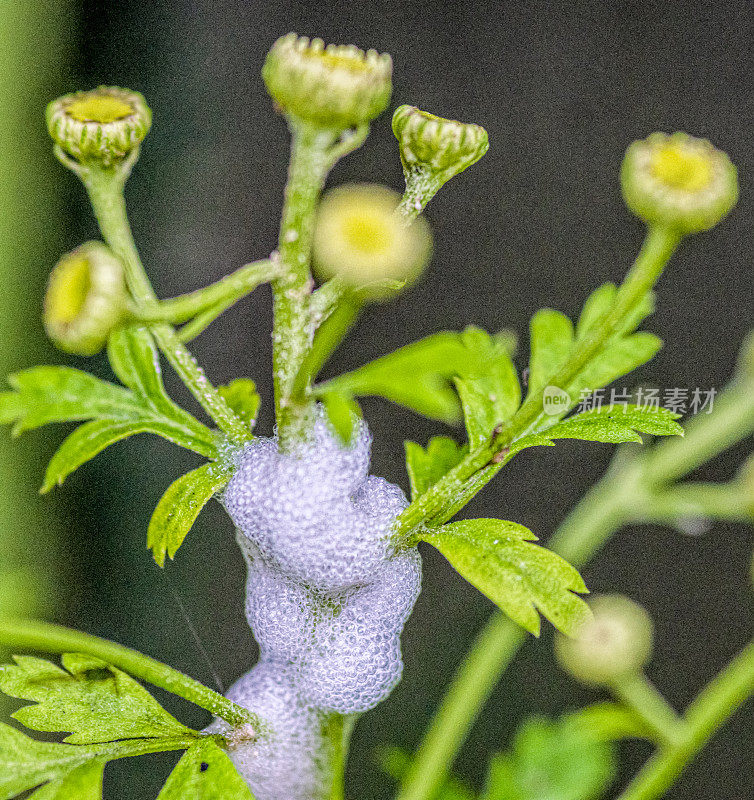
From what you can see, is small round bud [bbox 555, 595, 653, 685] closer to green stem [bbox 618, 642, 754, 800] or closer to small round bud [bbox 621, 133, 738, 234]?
green stem [bbox 618, 642, 754, 800]

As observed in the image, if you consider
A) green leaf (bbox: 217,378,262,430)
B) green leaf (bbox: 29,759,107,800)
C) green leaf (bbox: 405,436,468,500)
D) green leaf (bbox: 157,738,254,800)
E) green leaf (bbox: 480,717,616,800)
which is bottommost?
green leaf (bbox: 480,717,616,800)

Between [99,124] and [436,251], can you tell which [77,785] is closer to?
[99,124]

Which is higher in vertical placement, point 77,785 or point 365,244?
point 365,244

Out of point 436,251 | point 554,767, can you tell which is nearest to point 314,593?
point 554,767

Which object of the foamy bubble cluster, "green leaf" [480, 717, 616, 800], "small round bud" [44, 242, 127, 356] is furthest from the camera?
"green leaf" [480, 717, 616, 800]

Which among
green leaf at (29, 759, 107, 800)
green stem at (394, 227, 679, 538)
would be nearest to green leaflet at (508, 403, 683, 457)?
green stem at (394, 227, 679, 538)

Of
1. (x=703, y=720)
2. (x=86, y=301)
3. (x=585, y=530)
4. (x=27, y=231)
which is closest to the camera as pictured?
(x=86, y=301)

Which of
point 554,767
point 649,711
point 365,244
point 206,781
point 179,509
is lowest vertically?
point 554,767

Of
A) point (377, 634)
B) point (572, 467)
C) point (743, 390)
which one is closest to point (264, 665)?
point (377, 634)
